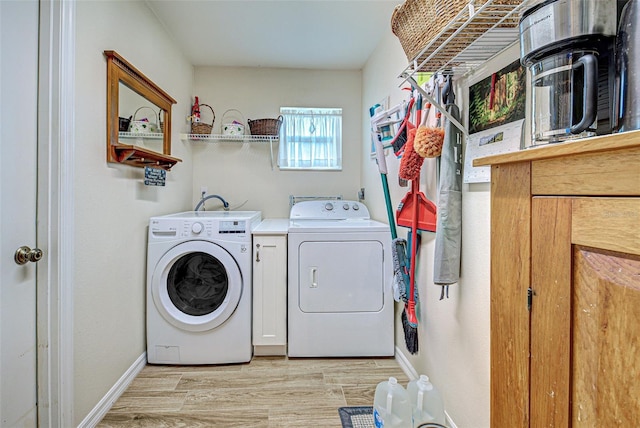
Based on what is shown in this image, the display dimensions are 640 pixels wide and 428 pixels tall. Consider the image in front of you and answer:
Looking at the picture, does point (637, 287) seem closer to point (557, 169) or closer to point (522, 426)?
point (557, 169)

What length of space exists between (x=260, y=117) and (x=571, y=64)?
2804 mm

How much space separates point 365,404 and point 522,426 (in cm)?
132

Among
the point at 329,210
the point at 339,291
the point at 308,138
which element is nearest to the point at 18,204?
the point at 339,291

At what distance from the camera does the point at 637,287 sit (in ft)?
1.32

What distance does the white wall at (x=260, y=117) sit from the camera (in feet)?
10.0

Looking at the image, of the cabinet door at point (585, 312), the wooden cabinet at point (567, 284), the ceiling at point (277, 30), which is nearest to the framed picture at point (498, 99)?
the wooden cabinet at point (567, 284)

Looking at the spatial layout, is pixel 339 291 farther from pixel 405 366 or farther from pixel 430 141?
pixel 430 141

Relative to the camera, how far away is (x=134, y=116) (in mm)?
1934

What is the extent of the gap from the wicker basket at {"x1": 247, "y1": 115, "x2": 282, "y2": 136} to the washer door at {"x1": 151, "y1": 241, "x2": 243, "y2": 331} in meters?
1.29

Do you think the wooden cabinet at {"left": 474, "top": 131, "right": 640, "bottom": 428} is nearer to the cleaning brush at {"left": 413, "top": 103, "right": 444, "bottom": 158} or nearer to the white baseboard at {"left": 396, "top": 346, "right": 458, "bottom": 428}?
the cleaning brush at {"left": 413, "top": 103, "right": 444, "bottom": 158}

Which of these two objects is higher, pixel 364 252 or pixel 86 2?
pixel 86 2

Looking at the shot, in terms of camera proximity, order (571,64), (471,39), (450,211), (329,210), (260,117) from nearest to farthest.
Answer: (571,64) < (471,39) < (450,211) < (329,210) < (260,117)

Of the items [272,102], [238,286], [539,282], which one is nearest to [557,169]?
[539,282]

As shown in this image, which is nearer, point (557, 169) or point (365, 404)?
point (557, 169)
